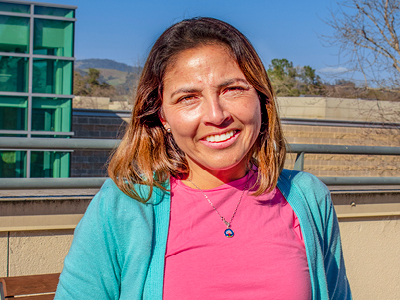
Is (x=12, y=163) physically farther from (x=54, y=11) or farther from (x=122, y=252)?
(x=122, y=252)

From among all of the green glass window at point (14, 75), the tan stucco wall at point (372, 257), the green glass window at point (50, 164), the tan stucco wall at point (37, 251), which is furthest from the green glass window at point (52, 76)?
the tan stucco wall at point (372, 257)

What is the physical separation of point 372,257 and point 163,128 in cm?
245

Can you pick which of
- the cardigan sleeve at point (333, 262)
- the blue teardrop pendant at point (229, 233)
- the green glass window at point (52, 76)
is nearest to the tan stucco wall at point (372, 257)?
the cardigan sleeve at point (333, 262)

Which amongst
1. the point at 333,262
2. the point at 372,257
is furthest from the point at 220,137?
the point at 372,257

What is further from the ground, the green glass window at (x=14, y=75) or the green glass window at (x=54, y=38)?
the green glass window at (x=54, y=38)

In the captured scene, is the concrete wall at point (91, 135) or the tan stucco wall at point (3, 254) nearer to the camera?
the tan stucco wall at point (3, 254)

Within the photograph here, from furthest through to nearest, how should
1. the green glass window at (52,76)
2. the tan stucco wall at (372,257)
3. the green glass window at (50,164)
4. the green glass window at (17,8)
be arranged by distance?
the green glass window at (50,164) → the green glass window at (52,76) → the green glass window at (17,8) → the tan stucco wall at (372,257)

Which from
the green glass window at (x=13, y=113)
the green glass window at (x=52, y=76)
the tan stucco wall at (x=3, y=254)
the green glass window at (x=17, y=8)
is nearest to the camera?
the tan stucco wall at (x=3, y=254)

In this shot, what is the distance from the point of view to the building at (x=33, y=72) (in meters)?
9.99

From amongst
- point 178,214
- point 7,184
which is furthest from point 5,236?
point 178,214

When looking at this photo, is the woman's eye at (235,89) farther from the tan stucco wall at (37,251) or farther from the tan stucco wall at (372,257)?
the tan stucco wall at (372,257)

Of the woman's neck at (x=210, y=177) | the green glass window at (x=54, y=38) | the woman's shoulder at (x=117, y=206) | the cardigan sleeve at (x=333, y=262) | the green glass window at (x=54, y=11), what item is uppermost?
the green glass window at (x=54, y=11)

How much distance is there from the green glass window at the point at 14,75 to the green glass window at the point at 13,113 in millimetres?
239

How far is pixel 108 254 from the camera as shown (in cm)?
151
